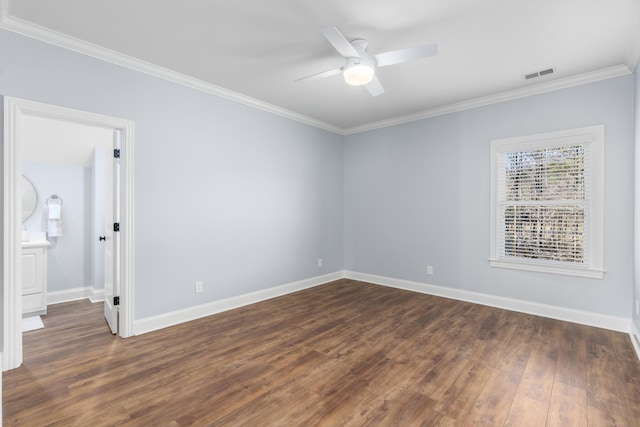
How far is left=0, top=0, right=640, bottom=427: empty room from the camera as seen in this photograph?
89.0 inches

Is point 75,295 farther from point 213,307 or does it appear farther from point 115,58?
point 115,58

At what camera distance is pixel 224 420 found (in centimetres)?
189

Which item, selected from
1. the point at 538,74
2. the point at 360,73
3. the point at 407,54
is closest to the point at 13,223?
the point at 360,73

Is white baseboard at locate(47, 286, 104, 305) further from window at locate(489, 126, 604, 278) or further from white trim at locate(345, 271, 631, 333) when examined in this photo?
window at locate(489, 126, 604, 278)

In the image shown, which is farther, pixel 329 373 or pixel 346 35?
pixel 346 35

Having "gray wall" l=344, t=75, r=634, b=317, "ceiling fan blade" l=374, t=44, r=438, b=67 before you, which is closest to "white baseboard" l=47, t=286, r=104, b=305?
"gray wall" l=344, t=75, r=634, b=317

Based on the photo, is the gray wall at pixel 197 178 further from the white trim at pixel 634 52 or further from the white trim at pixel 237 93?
the white trim at pixel 634 52

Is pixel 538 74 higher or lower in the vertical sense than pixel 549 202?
higher

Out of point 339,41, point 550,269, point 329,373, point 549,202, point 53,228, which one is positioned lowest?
point 329,373

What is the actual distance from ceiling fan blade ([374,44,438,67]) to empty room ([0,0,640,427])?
2 cm

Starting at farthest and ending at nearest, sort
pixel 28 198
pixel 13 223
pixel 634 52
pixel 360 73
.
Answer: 1. pixel 28 198
2. pixel 634 52
3. pixel 360 73
4. pixel 13 223

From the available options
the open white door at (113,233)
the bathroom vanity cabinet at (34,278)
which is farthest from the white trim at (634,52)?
the bathroom vanity cabinet at (34,278)

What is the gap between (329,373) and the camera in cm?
243

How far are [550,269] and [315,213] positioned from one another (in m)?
3.24
